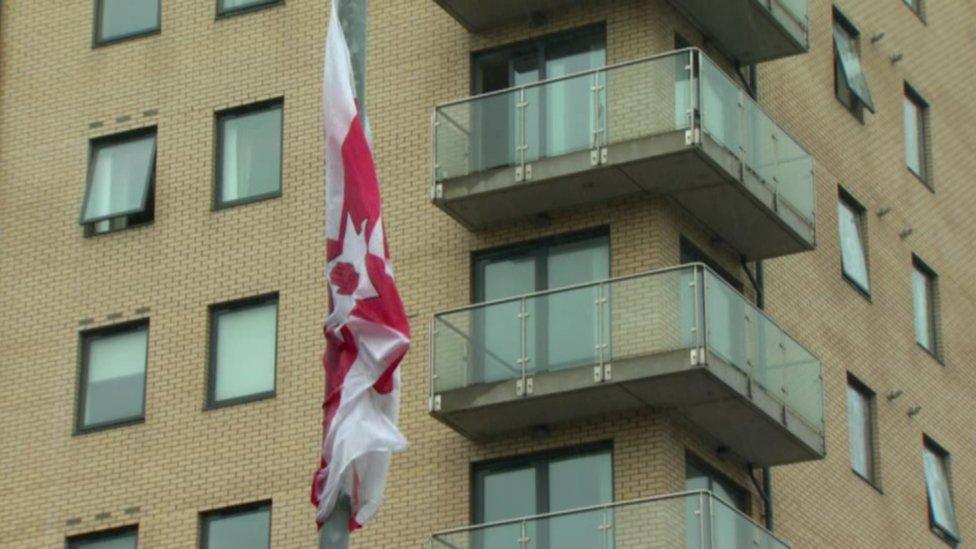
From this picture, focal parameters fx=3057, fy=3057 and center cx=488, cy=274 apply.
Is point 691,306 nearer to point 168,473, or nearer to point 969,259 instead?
point 168,473

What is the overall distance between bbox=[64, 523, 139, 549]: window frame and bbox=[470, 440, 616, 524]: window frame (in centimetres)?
497

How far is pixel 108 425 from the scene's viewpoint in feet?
138

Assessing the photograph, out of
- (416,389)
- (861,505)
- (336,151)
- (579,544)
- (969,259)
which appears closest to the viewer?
(336,151)

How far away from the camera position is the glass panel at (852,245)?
45.2m

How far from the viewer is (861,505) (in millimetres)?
43625

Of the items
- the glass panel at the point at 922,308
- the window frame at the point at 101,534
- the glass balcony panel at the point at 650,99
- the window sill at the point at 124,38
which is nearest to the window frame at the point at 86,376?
the window frame at the point at 101,534

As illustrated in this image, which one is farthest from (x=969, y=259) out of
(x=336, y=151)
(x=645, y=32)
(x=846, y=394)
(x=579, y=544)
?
(x=336, y=151)

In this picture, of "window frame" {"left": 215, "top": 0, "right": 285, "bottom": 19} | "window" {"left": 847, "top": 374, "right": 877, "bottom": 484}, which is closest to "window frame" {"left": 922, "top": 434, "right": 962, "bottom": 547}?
"window" {"left": 847, "top": 374, "right": 877, "bottom": 484}

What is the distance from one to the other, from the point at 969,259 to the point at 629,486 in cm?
1334

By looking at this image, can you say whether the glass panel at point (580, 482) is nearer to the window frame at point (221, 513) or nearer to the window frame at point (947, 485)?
the window frame at point (221, 513)

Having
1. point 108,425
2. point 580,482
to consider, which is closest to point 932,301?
point 580,482

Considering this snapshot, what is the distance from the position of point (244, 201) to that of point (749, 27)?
7.32 metres

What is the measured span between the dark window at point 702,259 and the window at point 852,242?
159 inches

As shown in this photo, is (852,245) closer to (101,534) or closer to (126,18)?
(126,18)
